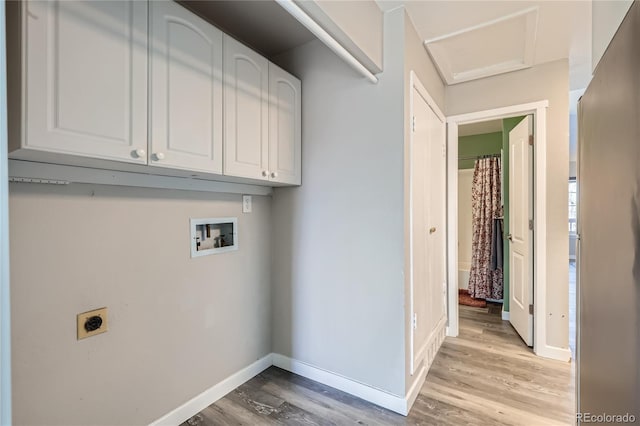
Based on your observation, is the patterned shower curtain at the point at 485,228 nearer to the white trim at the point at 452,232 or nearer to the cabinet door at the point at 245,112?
the white trim at the point at 452,232

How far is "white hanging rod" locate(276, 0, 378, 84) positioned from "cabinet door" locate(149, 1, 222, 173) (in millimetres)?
550

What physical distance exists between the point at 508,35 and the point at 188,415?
323cm

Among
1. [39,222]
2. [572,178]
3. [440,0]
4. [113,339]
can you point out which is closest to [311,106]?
[440,0]

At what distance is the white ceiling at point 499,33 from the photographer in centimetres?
183

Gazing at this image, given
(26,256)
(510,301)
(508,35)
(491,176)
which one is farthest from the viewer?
(491,176)

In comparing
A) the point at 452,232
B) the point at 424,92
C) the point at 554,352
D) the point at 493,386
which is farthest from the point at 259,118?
the point at 554,352

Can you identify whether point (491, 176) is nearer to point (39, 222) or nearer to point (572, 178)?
point (572, 178)

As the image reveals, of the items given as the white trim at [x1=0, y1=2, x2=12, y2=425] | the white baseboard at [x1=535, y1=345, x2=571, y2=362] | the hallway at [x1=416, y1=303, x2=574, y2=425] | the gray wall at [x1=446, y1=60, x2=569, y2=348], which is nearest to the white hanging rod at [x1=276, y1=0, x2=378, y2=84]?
the white trim at [x1=0, y1=2, x2=12, y2=425]

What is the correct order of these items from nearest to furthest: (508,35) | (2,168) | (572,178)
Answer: (2,168)
(508,35)
(572,178)

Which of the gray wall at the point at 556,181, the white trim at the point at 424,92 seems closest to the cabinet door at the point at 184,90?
the white trim at the point at 424,92

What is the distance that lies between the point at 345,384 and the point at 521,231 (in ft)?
7.04

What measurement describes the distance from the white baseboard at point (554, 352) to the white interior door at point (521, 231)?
0.42 ft

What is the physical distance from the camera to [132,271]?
155cm
